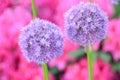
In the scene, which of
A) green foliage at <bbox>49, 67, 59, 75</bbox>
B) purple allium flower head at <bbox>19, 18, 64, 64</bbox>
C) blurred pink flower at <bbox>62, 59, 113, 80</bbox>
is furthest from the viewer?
green foliage at <bbox>49, 67, 59, 75</bbox>

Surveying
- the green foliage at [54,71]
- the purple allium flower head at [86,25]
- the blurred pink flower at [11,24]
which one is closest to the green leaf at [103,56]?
the green foliage at [54,71]

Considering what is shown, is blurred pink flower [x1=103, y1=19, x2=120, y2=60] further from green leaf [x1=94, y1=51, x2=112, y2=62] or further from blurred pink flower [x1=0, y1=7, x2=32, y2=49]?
blurred pink flower [x1=0, y1=7, x2=32, y2=49]

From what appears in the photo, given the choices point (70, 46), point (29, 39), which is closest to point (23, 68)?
point (70, 46)

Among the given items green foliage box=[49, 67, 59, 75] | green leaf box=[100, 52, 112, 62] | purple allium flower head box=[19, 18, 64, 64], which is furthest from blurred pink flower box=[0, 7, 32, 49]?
purple allium flower head box=[19, 18, 64, 64]

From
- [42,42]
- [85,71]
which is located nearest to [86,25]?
[42,42]

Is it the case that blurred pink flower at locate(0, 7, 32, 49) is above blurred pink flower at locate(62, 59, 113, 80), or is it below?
above

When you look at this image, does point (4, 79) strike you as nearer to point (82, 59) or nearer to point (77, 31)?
point (82, 59)
